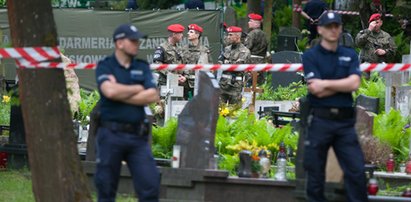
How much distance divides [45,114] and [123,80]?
154 cm

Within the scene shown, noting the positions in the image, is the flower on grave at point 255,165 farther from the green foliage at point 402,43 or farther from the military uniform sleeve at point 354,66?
the green foliage at point 402,43

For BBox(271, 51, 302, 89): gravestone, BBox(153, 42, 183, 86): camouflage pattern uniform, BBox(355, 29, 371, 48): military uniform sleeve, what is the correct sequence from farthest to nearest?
1. BBox(271, 51, 302, 89): gravestone
2. BBox(355, 29, 371, 48): military uniform sleeve
3. BBox(153, 42, 183, 86): camouflage pattern uniform

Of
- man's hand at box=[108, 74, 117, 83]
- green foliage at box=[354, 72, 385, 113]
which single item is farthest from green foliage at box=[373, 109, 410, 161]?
man's hand at box=[108, 74, 117, 83]

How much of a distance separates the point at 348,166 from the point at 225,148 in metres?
3.61

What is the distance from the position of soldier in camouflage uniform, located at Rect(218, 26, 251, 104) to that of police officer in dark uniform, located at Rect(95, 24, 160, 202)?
387 inches

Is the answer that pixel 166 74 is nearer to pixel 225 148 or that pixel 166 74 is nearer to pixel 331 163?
pixel 225 148

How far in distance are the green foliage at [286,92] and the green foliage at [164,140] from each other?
6.51 m

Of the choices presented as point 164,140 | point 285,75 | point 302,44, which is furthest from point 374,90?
point 302,44

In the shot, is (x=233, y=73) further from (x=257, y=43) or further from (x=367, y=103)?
(x=367, y=103)

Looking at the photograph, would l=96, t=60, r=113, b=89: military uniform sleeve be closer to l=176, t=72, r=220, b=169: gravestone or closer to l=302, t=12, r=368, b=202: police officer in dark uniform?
l=302, t=12, r=368, b=202: police officer in dark uniform

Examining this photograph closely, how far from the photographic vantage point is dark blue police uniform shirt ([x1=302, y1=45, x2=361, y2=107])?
11.6 meters

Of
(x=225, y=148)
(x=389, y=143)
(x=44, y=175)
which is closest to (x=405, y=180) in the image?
(x=389, y=143)

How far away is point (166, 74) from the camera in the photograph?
20.8 meters

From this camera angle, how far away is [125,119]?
36.4 ft
